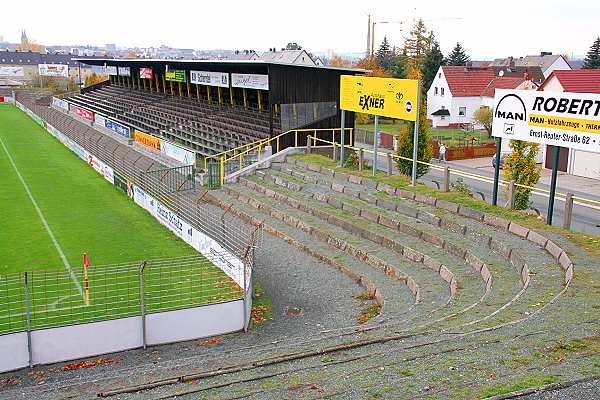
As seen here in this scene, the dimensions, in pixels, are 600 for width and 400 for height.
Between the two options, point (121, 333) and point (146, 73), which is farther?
point (146, 73)

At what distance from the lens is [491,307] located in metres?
12.4

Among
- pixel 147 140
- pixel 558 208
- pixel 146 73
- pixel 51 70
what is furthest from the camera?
pixel 51 70

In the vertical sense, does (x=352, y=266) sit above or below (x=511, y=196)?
below

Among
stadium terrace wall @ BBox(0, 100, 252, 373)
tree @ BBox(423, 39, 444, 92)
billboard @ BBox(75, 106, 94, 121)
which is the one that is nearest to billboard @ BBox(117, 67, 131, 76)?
billboard @ BBox(75, 106, 94, 121)

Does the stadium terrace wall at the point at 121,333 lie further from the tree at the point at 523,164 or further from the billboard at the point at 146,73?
the billboard at the point at 146,73

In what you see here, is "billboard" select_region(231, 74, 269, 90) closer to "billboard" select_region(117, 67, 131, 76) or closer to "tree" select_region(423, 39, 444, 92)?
"billboard" select_region(117, 67, 131, 76)

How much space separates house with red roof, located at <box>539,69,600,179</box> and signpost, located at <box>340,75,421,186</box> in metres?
14.9

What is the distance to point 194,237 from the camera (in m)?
19.5

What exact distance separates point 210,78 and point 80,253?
24331 mm

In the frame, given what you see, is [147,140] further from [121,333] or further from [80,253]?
[121,333]

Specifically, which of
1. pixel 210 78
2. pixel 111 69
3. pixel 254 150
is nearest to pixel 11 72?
pixel 111 69

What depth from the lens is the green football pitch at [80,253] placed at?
1385cm

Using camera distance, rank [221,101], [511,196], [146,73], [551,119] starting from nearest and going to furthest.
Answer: [551,119] → [511,196] → [221,101] → [146,73]

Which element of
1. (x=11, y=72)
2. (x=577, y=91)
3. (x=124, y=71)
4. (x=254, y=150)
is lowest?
(x=254, y=150)
